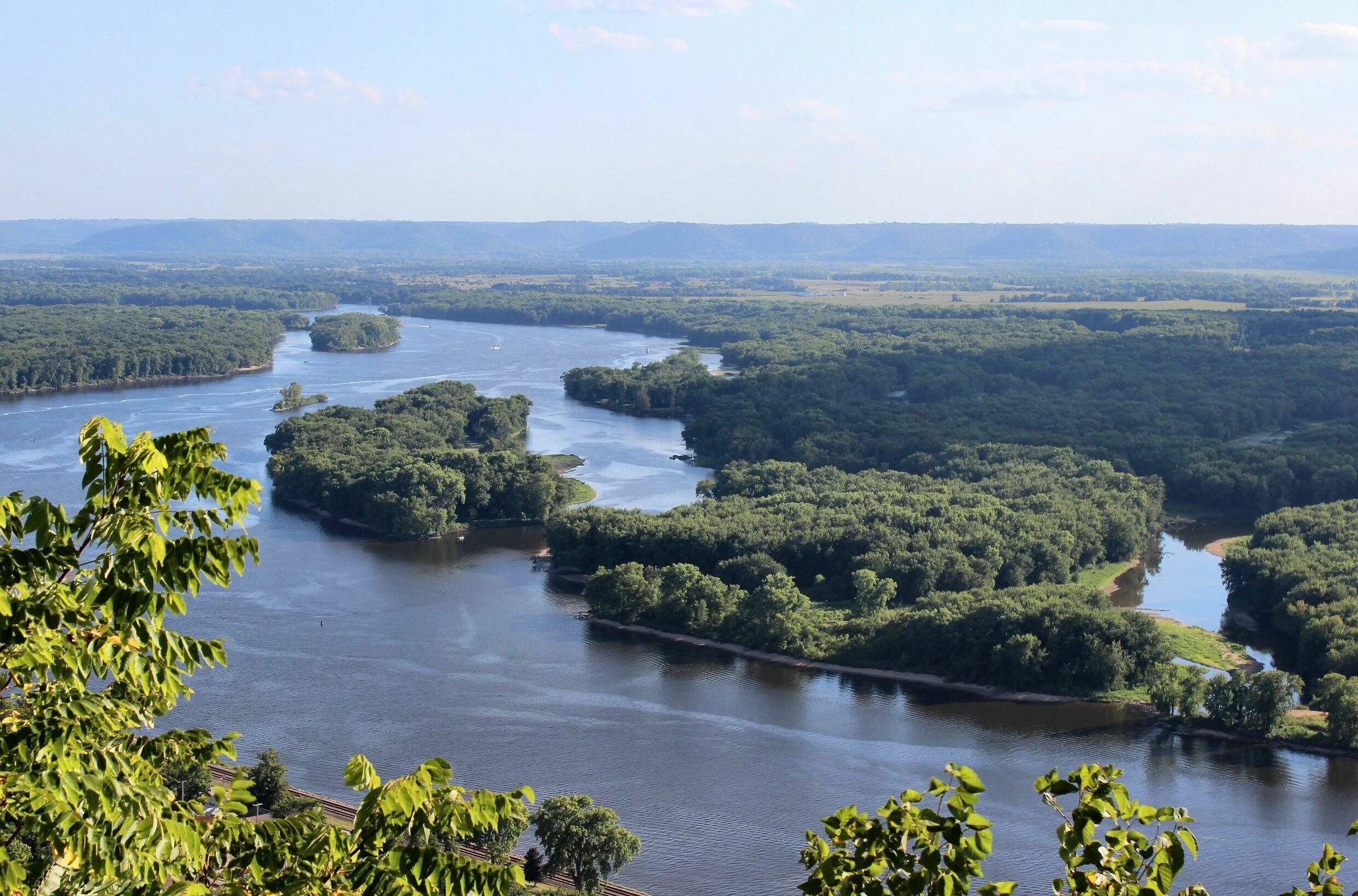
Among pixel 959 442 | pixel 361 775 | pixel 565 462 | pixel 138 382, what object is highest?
pixel 361 775

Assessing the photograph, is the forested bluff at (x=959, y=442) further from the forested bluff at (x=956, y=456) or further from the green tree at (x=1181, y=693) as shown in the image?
the green tree at (x=1181, y=693)

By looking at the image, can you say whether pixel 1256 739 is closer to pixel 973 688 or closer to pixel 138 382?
pixel 973 688

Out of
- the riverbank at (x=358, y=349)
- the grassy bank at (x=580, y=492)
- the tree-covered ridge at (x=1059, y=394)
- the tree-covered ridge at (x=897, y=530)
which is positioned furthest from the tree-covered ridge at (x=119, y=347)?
the tree-covered ridge at (x=897, y=530)

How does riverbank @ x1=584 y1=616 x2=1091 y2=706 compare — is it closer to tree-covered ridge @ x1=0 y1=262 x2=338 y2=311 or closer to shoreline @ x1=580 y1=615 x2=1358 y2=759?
shoreline @ x1=580 y1=615 x2=1358 y2=759

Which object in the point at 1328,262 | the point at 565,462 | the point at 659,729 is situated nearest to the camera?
the point at 659,729

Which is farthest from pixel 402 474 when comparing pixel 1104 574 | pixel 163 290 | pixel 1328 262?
pixel 1328 262

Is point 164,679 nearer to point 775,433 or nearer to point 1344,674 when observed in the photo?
point 1344,674
